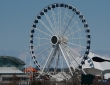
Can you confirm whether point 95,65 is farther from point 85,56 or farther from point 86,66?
point 85,56

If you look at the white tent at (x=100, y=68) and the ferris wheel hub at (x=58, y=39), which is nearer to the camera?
the ferris wheel hub at (x=58, y=39)

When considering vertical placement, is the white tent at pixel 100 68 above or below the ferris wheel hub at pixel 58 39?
below

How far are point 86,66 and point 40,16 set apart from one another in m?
38.3

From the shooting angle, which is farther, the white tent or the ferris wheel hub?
the white tent

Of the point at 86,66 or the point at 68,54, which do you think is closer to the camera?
the point at 68,54

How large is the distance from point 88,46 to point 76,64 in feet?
29.3

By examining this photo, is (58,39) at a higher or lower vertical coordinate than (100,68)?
higher

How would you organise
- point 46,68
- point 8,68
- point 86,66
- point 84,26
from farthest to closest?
point 8,68, point 86,66, point 46,68, point 84,26

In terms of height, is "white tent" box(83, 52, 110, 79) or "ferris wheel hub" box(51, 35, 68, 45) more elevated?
"ferris wheel hub" box(51, 35, 68, 45)

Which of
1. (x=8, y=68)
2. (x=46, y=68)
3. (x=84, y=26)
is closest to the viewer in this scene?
(x=84, y=26)

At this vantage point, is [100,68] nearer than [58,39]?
No

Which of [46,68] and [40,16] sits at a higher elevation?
[40,16]

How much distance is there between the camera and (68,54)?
311 ft

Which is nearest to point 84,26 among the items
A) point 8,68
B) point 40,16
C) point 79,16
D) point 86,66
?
point 79,16
